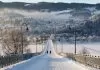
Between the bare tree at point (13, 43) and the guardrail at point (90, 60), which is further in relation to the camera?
the bare tree at point (13, 43)

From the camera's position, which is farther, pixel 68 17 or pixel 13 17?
pixel 68 17

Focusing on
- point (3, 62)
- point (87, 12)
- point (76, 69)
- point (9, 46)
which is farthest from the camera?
point (87, 12)

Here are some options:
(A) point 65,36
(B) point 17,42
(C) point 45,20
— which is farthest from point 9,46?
(C) point 45,20

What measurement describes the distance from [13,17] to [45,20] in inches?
1206

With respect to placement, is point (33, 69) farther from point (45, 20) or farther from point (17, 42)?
point (45, 20)

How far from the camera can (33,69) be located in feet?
83.1

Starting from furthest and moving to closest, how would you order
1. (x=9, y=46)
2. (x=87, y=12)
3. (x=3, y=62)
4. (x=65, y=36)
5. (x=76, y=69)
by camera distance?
(x=87, y=12), (x=65, y=36), (x=9, y=46), (x=3, y=62), (x=76, y=69)

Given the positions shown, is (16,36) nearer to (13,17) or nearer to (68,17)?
(13,17)

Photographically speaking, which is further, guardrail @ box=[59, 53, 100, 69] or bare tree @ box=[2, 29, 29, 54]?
bare tree @ box=[2, 29, 29, 54]

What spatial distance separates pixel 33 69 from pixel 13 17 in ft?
462

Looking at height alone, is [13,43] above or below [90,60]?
above

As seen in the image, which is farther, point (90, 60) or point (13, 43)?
point (13, 43)

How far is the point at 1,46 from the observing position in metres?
90.6

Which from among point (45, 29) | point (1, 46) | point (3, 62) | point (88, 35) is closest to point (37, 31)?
point (45, 29)
